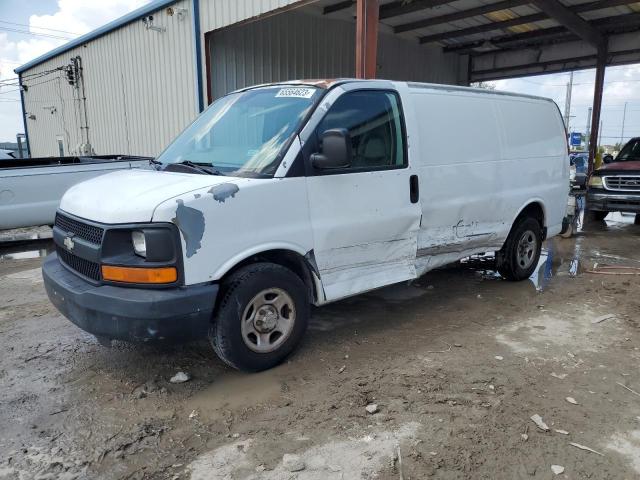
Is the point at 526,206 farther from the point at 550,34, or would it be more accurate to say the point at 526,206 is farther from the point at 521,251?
the point at 550,34

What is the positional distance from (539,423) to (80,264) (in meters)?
3.19

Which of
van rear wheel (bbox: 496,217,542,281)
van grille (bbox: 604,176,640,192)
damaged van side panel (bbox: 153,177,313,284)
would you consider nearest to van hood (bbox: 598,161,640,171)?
van grille (bbox: 604,176,640,192)

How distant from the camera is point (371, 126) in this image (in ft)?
→ 13.6

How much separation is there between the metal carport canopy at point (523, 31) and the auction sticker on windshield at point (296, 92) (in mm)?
7378

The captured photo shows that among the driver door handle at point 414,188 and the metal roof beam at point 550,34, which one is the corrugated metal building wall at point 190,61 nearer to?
A: the metal roof beam at point 550,34

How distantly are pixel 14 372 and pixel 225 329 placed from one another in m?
1.80

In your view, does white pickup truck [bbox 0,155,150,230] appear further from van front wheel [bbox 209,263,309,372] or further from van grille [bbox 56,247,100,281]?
van front wheel [bbox 209,263,309,372]

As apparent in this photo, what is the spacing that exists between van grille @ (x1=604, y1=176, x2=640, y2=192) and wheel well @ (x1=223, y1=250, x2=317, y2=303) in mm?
9013

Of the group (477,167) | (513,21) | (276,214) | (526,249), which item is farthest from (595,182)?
(276,214)

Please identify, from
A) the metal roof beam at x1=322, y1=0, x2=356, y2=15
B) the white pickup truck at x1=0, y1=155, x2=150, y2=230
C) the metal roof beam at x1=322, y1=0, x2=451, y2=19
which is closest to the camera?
the white pickup truck at x1=0, y1=155, x2=150, y2=230

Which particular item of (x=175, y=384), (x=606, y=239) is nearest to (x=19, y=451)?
(x=175, y=384)

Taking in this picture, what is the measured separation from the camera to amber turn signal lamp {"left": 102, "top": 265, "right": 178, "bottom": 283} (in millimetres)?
3107

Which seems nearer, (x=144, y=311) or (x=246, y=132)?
(x=144, y=311)

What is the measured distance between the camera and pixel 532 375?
373 centimetres
